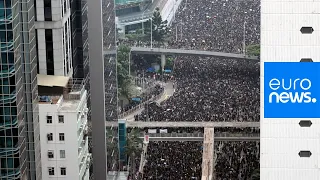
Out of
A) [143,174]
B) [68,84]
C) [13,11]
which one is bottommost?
[143,174]

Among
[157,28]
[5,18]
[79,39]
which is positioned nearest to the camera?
[5,18]

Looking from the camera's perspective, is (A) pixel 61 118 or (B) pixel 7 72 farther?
(A) pixel 61 118

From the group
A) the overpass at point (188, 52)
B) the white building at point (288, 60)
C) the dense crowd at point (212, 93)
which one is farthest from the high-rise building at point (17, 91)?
the overpass at point (188, 52)

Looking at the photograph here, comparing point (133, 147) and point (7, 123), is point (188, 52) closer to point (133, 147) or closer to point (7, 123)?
point (133, 147)

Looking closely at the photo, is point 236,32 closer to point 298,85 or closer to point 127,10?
point 127,10

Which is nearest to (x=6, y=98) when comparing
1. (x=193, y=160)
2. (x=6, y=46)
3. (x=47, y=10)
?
(x=6, y=46)

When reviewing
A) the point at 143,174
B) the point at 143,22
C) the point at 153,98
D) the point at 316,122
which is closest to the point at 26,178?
the point at 316,122
